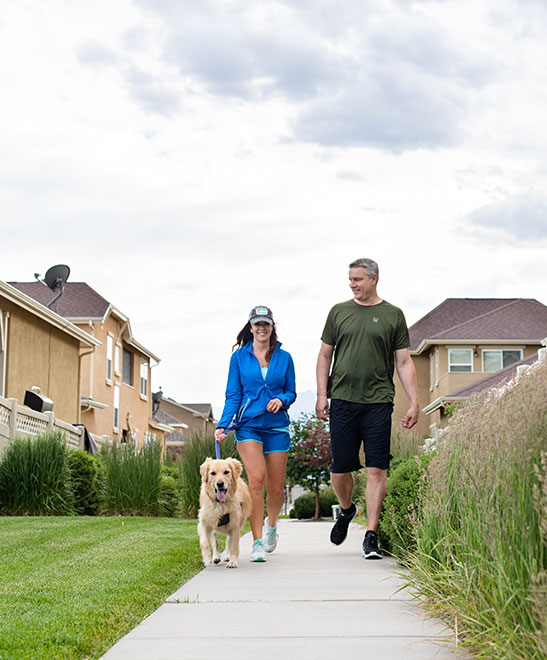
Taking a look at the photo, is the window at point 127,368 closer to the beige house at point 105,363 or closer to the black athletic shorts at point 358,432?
the beige house at point 105,363

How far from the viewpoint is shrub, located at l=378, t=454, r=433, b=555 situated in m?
7.32

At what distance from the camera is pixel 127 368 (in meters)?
41.6

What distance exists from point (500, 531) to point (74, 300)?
32.8 meters

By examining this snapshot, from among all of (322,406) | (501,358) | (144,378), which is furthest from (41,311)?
(501,358)

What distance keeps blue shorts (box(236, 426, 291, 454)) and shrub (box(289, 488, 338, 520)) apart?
30.5 m

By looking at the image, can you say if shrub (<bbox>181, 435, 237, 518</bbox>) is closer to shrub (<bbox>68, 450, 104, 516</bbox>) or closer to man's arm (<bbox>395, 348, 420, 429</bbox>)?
shrub (<bbox>68, 450, 104, 516</bbox>)

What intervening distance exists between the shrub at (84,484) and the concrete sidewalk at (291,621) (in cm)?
999

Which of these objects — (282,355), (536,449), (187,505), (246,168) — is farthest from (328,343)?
(246,168)

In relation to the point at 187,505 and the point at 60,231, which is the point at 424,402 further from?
the point at 187,505

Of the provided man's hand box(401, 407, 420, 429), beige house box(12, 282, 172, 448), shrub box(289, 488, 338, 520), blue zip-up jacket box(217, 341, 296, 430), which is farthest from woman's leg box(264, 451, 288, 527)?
shrub box(289, 488, 338, 520)

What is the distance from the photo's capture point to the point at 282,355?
8.33m

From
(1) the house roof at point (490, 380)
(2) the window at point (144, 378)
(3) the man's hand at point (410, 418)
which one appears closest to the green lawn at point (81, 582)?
(3) the man's hand at point (410, 418)

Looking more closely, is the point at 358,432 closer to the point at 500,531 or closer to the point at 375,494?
the point at 375,494

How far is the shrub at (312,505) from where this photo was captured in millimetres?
38375
